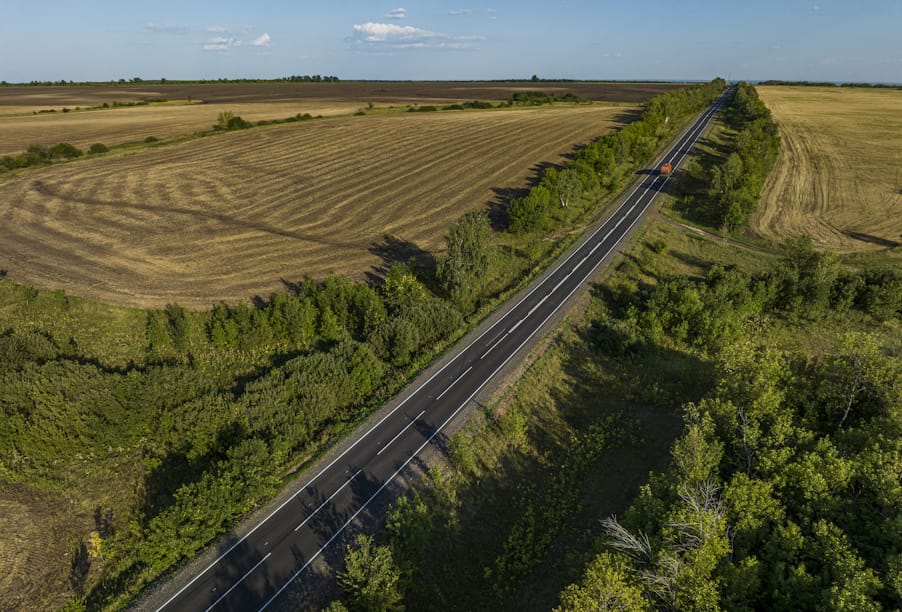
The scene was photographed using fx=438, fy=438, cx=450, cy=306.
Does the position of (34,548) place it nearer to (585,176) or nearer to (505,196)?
(505,196)

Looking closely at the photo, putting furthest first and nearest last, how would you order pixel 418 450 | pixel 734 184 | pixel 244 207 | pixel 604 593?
pixel 244 207 < pixel 734 184 < pixel 418 450 < pixel 604 593

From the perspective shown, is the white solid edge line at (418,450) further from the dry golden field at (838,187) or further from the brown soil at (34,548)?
the dry golden field at (838,187)

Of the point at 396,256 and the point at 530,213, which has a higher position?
the point at 530,213

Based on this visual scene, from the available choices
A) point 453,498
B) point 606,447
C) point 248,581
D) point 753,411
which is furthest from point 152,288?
point 753,411

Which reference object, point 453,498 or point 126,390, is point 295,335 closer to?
point 126,390

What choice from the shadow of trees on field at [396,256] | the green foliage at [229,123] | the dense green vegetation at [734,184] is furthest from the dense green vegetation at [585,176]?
the green foliage at [229,123]

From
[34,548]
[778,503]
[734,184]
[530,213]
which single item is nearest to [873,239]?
[734,184]

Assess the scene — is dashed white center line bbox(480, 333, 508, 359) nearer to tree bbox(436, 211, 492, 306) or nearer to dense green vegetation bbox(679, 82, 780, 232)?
tree bbox(436, 211, 492, 306)
